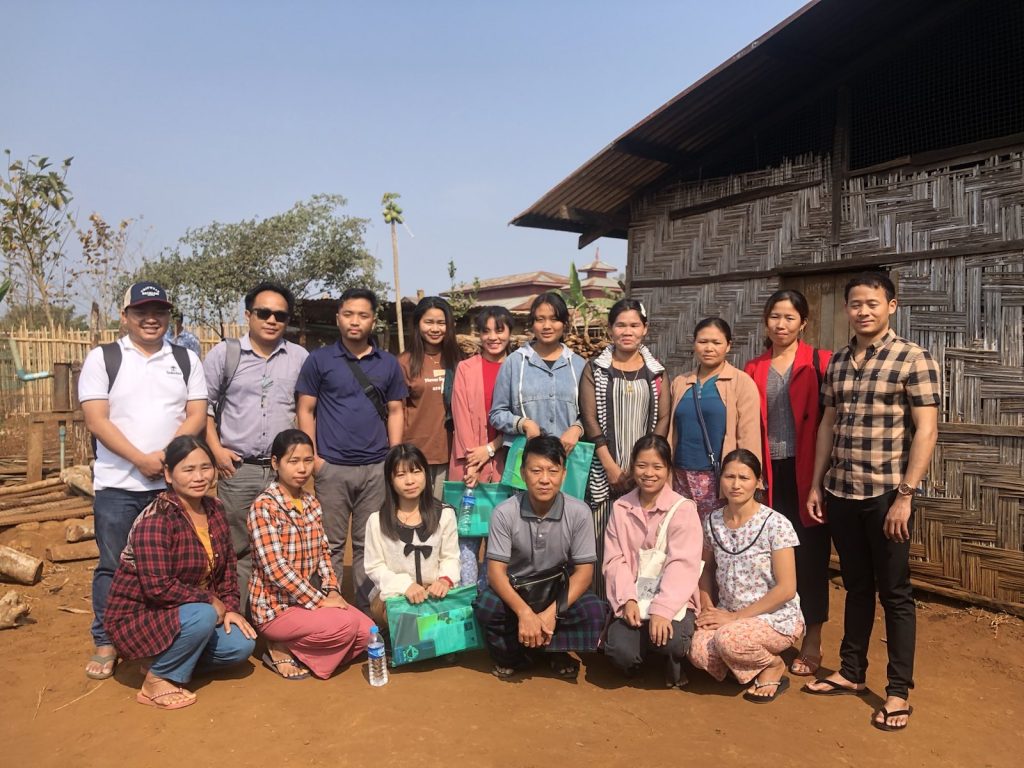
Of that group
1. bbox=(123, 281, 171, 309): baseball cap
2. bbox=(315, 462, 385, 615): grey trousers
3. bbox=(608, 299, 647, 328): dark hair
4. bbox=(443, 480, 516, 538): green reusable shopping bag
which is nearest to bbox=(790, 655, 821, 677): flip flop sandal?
bbox=(443, 480, 516, 538): green reusable shopping bag

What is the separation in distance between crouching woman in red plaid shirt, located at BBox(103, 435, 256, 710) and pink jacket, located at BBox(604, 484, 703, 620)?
1.89 meters

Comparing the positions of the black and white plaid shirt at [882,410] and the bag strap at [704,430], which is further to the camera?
the bag strap at [704,430]

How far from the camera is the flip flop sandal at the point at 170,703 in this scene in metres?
3.30

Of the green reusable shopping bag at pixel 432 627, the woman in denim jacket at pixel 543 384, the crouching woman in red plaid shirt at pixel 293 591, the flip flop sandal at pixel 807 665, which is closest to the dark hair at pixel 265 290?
the crouching woman in red plaid shirt at pixel 293 591

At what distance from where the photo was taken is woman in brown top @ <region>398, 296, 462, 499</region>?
443cm

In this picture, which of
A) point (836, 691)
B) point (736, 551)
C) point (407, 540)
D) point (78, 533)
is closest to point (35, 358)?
point (78, 533)

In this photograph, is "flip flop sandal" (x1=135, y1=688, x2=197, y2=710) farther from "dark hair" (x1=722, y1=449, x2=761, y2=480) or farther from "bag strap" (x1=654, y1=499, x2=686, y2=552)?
"dark hair" (x1=722, y1=449, x2=761, y2=480)

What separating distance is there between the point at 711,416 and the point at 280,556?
237 centimetres

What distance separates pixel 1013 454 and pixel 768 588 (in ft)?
7.88

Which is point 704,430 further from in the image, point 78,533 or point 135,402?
point 78,533

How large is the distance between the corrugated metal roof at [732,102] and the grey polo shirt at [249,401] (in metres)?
3.54

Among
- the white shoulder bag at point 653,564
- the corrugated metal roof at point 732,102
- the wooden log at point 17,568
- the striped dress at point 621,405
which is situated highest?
the corrugated metal roof at point 732,102

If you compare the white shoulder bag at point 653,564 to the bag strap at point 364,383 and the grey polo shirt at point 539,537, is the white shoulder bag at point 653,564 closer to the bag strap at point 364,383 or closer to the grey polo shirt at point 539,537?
the grey polo shirt at point 539,537

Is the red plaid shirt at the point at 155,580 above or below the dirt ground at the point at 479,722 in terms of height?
above
